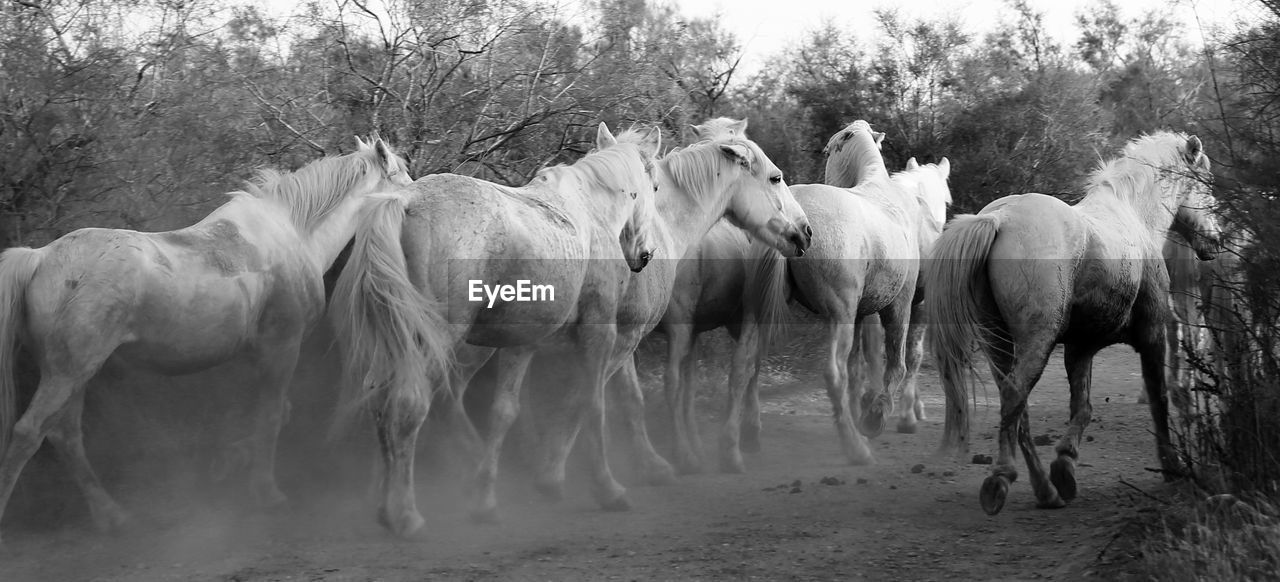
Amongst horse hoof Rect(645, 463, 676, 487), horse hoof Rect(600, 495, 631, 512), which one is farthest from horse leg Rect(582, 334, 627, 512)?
horse hoof Rect(645, 463, 676, 487)

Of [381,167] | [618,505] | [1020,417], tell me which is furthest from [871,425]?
[381,167]

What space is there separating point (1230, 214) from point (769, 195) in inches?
114

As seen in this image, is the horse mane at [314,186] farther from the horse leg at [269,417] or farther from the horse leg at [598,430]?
the horse leg at [598,430]

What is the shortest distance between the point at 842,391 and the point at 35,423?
201 inches

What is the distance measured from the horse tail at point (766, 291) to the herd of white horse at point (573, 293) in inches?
0.8

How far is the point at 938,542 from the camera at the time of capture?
5746 millimetres

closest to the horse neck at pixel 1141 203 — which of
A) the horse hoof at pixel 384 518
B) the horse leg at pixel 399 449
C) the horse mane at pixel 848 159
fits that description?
the horse mane at pixel 848 159

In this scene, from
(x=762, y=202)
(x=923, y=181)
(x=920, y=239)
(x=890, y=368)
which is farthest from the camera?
(x=923, y=181)

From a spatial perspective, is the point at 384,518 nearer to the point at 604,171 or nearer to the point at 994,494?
the point at 604,171

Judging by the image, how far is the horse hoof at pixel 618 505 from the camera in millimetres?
6703

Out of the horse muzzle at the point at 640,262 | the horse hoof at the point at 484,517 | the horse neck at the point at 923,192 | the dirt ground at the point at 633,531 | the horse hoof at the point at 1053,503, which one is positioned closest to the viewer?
the dirt ground at the point at 633,531

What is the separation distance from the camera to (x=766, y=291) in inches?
327

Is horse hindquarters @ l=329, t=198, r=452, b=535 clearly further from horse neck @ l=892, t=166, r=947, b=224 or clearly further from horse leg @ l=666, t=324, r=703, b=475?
horse neck @ l=892, t=166, r=947, b=224

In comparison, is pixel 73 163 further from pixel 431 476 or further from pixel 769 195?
pixel 769 195
